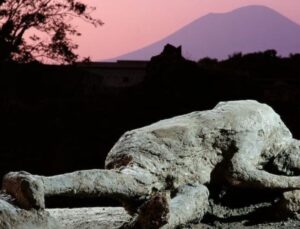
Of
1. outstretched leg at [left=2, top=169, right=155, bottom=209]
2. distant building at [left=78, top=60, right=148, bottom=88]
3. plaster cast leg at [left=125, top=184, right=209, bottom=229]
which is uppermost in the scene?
distant building at [left=78, top=60, right=148, bottom=88]

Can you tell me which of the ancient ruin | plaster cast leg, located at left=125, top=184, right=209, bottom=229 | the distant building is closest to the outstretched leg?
the ancient ruin

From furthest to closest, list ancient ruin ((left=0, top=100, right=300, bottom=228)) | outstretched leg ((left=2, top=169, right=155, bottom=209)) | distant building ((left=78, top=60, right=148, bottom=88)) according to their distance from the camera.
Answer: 1. distant building ((left=78, top=60, right=148, bottom=88))
2. ancient ruin ((left=0, top=100, right=300, bottom=228))
3. outstretched leg ((left=2, top=169, right=155, bottom=209))

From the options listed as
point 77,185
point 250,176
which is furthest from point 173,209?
point 250,176

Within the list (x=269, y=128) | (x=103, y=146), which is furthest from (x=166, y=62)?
(x=269, y=128)

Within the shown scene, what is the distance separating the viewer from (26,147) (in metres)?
16.0

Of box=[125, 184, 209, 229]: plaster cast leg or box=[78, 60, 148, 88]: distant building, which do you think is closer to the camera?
box=[125, 184, 209, 229]: plaster cast leg

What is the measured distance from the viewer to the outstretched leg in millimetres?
3869

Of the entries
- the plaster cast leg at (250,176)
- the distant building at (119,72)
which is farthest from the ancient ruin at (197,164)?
the distant building at (119,72)

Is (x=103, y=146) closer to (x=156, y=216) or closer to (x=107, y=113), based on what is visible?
(x=107, y=113)

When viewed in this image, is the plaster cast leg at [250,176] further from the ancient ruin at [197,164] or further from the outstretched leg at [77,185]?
the outstretched leg at [77,185]

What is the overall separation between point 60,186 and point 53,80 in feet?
47.3

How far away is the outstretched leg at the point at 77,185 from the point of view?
3869mm

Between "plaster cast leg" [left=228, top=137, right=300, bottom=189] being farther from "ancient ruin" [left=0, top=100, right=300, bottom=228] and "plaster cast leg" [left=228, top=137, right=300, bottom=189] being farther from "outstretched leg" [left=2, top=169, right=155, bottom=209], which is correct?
"outstretched leg" [left=2, top=169, right=155, bottom=209]

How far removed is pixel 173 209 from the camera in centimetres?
440
